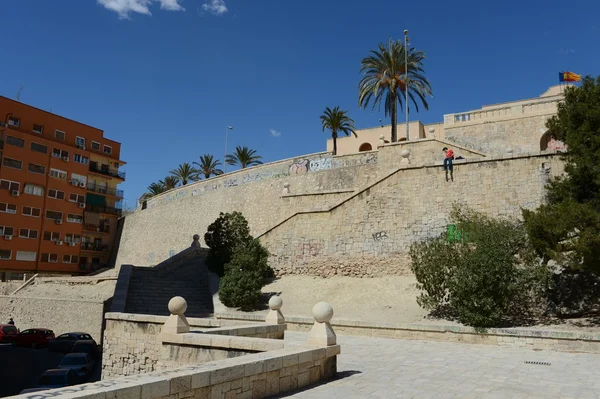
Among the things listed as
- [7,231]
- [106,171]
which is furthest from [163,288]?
[106,171]

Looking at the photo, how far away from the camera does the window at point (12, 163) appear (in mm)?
37950

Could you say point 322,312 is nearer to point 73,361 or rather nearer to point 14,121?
point 73,361

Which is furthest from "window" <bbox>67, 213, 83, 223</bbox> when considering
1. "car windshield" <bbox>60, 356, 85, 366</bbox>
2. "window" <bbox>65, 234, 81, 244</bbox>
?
"car windshield" <bbox>60, 356, 85, 366</bbox>

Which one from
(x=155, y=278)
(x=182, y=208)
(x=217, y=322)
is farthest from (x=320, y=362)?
(x=182, y=208)

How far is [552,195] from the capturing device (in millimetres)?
14695

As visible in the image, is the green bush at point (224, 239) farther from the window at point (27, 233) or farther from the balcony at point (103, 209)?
the balcony at point (103, 209)

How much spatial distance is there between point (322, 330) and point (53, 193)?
4011 centimetres

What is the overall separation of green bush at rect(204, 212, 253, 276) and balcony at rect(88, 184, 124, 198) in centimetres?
2694

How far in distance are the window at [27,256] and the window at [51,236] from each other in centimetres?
173

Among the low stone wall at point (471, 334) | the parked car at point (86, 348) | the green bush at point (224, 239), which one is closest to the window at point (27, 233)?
the parked car at point (86, 348)

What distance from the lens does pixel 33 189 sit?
130 feet

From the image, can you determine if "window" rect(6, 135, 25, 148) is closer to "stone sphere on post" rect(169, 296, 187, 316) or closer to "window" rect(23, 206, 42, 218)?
"window" rect(23, 206, 42, 218)

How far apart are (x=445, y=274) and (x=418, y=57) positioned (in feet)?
75.7

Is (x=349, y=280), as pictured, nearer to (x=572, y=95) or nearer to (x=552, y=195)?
(x=552, y=195)
